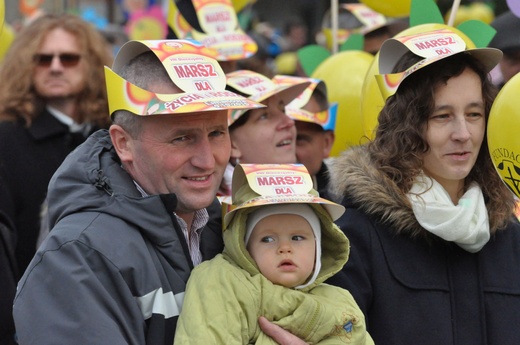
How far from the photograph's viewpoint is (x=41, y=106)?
566 centimetres

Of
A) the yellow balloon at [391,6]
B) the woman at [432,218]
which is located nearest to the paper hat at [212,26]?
the yellow balloon at [391,6]

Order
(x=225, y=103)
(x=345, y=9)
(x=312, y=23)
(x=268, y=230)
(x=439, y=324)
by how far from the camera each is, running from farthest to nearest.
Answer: (x=312, y=23) < (x=345, y=9) < (x=439, y=324) < (x=268, y=230) < (x=225, y=103)

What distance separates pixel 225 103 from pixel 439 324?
115 centimetres

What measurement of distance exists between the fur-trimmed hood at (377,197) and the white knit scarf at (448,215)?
0.16ft

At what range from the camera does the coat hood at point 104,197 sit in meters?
3.10

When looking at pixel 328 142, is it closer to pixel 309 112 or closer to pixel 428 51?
pixel 309 112

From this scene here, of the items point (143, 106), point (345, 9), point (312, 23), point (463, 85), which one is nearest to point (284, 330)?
point (143, 106)

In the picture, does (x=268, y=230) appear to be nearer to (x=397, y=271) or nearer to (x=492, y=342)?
(x=397, y=271)

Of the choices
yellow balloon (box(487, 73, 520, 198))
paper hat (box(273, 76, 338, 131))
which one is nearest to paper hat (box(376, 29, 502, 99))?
yellow balloon (box(487, 73, 520, 198))

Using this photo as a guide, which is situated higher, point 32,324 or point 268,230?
point 268,230

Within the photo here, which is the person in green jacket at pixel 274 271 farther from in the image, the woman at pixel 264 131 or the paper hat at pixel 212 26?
the paper hat at pixel 212 26

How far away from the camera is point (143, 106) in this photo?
3.16 m

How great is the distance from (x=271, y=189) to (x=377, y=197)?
53 cm

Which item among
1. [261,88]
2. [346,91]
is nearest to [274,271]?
[261,88]
